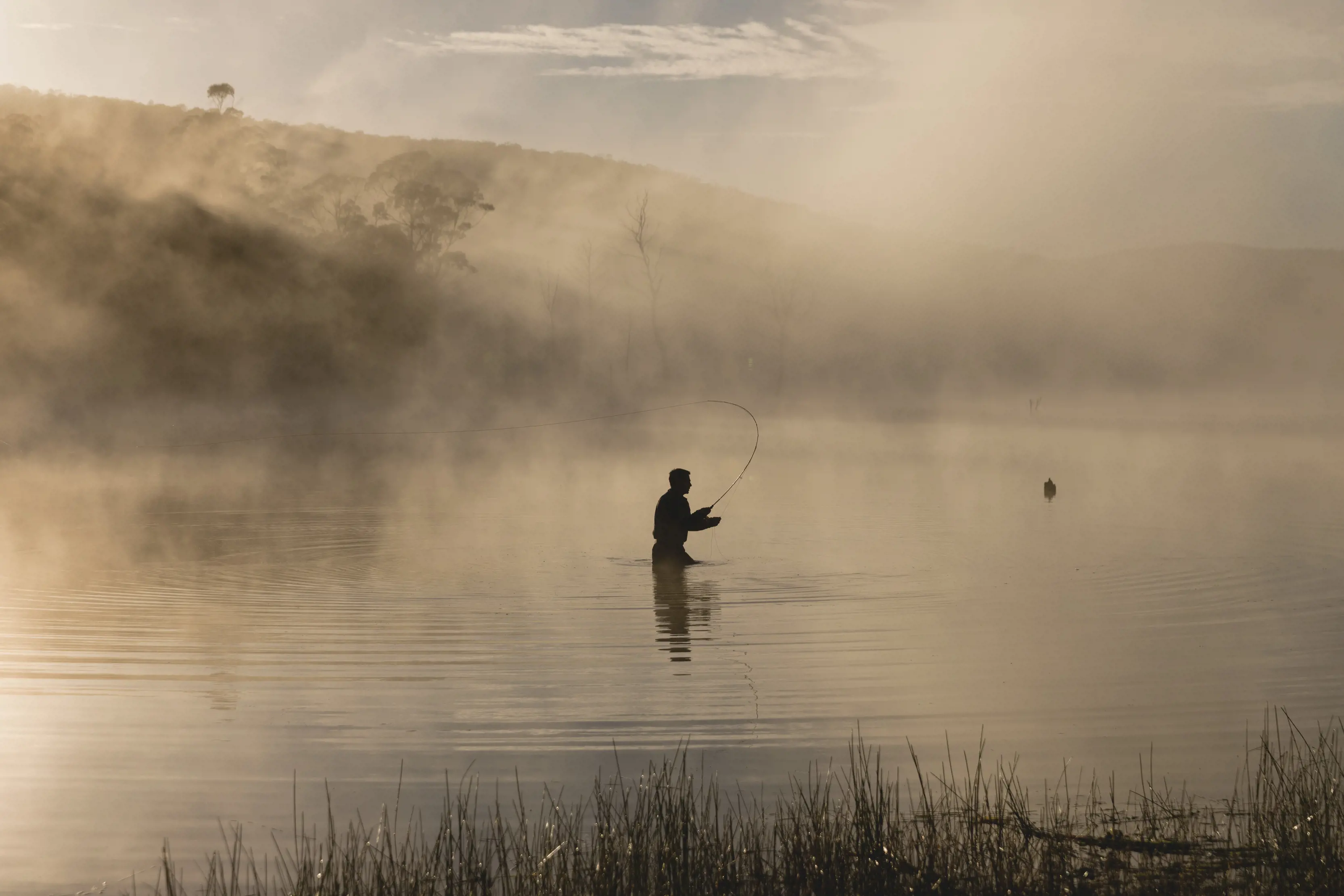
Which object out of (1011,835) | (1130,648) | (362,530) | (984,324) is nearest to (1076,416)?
(984,324)

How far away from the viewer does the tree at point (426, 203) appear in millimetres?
100812

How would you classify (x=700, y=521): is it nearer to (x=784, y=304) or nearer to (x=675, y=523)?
(x=675, y=523)

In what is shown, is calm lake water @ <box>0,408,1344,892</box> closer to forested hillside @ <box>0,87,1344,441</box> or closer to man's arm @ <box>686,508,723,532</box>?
man's arm @ <box>686,508,723,532</box>

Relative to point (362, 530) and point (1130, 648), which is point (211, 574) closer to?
point (362, 530)

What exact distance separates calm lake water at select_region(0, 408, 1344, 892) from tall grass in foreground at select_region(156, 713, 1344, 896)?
598mm

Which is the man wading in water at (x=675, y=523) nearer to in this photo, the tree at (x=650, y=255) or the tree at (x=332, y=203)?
the tree at (x=332, y=203)

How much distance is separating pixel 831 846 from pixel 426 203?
324 feet

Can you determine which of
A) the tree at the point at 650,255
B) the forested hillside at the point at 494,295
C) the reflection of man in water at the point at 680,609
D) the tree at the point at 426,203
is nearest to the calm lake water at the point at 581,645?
the reflection of man in water at the point at 680,609

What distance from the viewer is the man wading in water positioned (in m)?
16.8

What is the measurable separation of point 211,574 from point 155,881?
1119 cm

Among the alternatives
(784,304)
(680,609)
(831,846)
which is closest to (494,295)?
(784,304)

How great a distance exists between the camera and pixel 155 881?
21.0 feet

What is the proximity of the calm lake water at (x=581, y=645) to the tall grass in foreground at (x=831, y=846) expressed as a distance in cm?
60

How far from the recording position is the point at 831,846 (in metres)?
6.33
